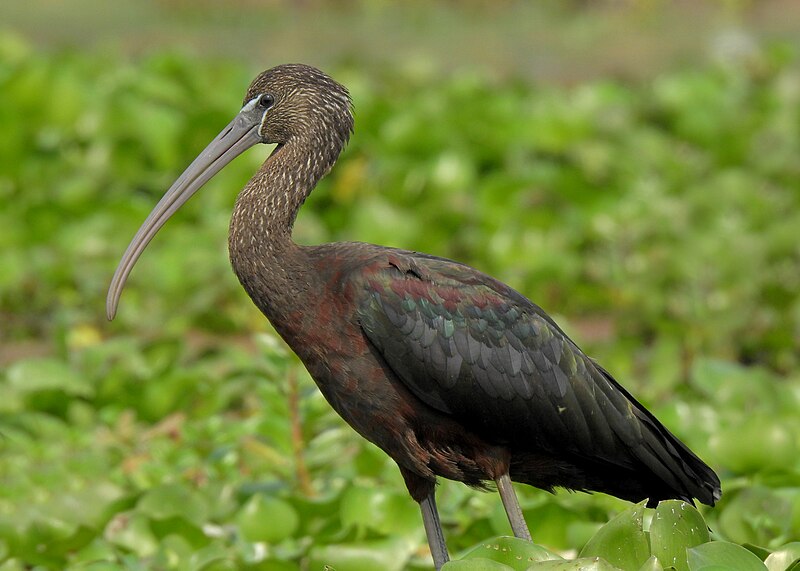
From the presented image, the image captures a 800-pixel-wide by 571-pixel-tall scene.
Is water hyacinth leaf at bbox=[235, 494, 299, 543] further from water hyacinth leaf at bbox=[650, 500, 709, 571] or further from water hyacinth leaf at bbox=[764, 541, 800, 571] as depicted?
water hyacinth leaf at bbox=[764, 541, 800, 571]

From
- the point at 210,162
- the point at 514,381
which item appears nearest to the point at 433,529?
the point at 514,381

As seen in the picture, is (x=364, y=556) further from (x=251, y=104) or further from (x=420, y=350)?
(x=251, y=104)

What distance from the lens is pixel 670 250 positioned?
763cm

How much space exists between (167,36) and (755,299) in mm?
9937

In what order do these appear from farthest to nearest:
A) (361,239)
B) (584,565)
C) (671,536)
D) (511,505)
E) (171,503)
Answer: (361,239), (171,503), (511,505), (671,536), (584,565)

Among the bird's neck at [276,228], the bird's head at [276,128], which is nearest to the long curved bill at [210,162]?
the bird's head at [276,128]

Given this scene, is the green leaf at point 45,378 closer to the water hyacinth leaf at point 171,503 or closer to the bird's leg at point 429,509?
the water hyacinth leaf at point 171,503

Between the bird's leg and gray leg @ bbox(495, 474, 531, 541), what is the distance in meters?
0.22

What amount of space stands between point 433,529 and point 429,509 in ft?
0.21

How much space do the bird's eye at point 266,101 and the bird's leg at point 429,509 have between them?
3.84 ft

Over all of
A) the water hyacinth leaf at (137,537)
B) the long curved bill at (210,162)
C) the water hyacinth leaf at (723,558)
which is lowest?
the water hyacinth leaf at (723,558)

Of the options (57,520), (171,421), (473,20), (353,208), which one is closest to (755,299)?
(353,208)

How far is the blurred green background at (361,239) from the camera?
4766mm

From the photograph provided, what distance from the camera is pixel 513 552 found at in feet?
12.1
